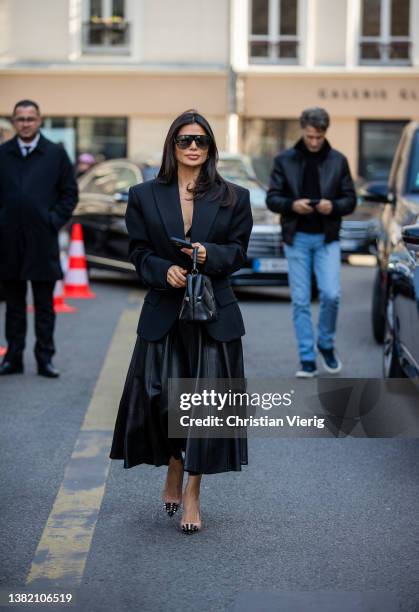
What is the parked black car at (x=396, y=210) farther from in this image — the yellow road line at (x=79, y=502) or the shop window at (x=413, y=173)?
the yellow road line at (x=79, y=502)

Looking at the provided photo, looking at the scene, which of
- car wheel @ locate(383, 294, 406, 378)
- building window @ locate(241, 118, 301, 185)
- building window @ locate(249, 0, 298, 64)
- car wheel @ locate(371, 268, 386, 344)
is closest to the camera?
car wheel @ locate(383, 294, 406, 378)

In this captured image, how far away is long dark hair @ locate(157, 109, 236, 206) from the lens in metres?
5.40

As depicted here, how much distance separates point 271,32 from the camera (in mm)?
33688

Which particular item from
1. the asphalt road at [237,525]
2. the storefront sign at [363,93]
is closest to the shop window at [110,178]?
the asphalt road at [237,525]

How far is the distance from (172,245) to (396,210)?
4686mm

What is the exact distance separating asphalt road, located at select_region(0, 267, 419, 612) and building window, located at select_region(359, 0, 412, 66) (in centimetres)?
2620

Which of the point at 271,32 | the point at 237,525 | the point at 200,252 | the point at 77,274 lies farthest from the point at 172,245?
the point at 271,32

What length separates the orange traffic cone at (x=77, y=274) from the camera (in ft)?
49.2

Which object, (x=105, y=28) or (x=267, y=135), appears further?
(x=267, y=135)

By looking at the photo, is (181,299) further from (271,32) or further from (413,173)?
(271,32)

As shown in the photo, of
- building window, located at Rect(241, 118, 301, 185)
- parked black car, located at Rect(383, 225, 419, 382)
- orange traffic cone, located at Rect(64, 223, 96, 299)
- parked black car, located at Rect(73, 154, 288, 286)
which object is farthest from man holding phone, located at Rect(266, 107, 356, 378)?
building window, located at Rect(241, 118, 301, 185)

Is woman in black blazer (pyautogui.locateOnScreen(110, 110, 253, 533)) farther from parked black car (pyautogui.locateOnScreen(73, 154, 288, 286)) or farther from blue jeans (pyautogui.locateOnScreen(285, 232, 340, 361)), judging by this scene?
parked black car (pyautogui.locateOnScreen(73, 154, 288, 286))

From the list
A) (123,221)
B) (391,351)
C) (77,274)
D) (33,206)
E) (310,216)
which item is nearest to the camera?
(391,351)

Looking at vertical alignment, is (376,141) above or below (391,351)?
below
